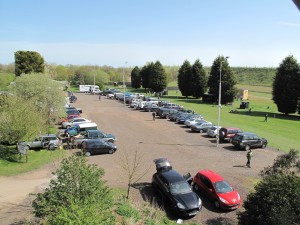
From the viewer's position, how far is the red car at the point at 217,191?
667 inches

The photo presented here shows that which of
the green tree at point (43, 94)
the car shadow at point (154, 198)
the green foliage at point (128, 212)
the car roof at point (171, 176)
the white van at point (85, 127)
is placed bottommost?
the car shadow at point (154, 198)

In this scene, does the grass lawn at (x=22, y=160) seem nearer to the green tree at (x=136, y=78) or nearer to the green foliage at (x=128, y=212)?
the green foliage at (x=128, y=212)

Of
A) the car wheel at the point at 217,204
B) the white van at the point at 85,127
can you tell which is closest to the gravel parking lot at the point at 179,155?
the car wheel at the point at 217,204

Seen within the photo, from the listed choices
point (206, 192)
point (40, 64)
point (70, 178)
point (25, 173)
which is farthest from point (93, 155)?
point (40, 64)

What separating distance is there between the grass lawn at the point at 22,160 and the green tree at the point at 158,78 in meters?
56.0

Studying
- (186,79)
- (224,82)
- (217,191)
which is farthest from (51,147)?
(186,79)

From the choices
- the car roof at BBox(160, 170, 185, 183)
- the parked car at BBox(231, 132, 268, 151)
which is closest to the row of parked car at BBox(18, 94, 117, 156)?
the car roof at BBox(160, 170, 185, 183)

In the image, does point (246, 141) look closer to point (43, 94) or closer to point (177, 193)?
point (177, 193)

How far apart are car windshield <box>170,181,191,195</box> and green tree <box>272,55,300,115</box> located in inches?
1706

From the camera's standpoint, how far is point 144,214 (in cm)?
1574

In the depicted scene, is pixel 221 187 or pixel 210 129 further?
pixel 210 129

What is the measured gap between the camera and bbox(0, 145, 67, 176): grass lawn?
76.2 feet

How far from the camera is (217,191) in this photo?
57.5ft

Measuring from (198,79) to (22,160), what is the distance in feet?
174
